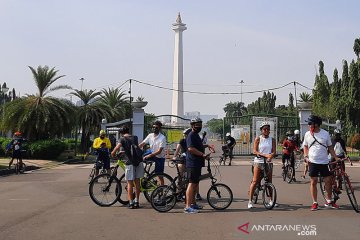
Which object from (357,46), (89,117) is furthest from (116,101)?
(357,46)

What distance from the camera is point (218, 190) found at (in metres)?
9.08

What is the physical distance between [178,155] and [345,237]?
5.14 metres

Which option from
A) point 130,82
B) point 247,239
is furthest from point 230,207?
point 130,82

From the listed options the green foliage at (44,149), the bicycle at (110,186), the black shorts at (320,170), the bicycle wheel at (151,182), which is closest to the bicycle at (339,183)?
the black shorts at (320,170)

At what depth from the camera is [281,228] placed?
283 inches

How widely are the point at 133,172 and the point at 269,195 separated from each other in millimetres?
2754

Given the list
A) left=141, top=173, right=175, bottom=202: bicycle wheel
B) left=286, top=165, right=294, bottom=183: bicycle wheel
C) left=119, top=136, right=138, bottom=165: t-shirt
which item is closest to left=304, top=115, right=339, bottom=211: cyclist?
left=141, top=173, right=175, bottom=202: bicycle wheel

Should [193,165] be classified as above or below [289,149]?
below

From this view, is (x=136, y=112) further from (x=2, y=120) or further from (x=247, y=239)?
(x=247, y=239)

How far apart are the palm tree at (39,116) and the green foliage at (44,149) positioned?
1.24 metres

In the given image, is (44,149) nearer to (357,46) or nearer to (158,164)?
(158,164)

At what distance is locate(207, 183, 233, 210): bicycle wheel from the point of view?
9031mm

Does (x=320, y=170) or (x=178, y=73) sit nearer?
(x=320, y=170)

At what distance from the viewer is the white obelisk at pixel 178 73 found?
220 ft
